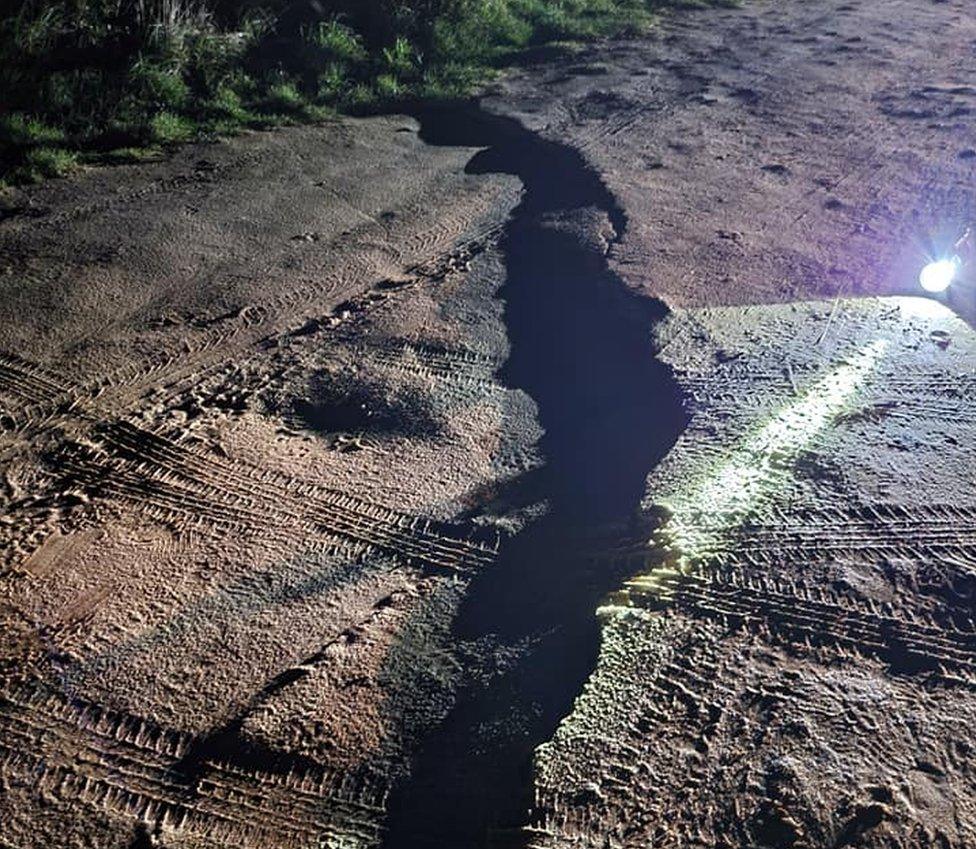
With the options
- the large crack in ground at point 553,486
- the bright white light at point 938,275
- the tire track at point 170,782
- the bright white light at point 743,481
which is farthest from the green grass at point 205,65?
the bright white light at point 743,481

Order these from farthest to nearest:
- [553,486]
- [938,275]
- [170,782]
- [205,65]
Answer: [205,65]
[938,275]
[553,486]
[170,782]

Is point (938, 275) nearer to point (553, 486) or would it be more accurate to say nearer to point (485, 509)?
point (553, 486)

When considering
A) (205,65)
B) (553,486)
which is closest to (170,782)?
(553,486)

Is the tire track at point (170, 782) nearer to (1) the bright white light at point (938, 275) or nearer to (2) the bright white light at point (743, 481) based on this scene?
(2) the bright white light at point (743, 481)

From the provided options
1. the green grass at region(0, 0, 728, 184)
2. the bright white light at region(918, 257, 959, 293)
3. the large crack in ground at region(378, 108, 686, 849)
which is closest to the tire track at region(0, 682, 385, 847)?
the large crack in ground at region(378, 108, 686, 849)

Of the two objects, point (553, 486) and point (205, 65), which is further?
point (205, 65)

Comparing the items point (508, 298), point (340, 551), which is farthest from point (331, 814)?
point (508, 298)

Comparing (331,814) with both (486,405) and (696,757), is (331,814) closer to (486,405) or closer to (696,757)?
(696,757)
